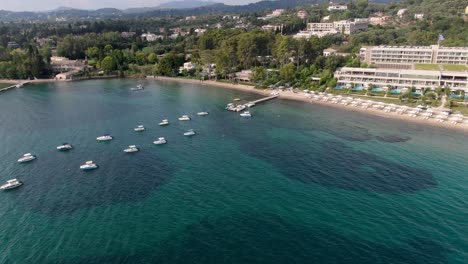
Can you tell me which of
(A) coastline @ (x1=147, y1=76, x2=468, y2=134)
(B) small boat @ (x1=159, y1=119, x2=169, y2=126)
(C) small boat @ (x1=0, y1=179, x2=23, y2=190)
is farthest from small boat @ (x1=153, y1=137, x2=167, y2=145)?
(A) coastline @ (x1=147, y1=76, x2=468, y2=134)

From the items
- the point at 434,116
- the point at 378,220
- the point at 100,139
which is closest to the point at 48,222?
the point at 100,139

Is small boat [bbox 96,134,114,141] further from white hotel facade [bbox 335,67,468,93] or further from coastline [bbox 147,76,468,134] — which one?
white hotel facade [bbox 335,67,468,93]

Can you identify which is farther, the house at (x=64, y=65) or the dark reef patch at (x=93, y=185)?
the house at (x=64, y=65)

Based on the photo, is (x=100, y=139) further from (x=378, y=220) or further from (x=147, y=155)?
(x=378, y=220)

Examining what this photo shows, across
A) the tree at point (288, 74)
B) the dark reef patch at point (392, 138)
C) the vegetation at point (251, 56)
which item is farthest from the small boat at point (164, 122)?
the tree at point (288, 74)

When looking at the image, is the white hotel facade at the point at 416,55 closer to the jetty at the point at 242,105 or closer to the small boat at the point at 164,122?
the jetty at the point at 242,105

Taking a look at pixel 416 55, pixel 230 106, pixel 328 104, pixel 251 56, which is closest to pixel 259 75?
pixel 251 56

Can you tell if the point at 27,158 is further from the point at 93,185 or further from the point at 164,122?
the point at 164,122
